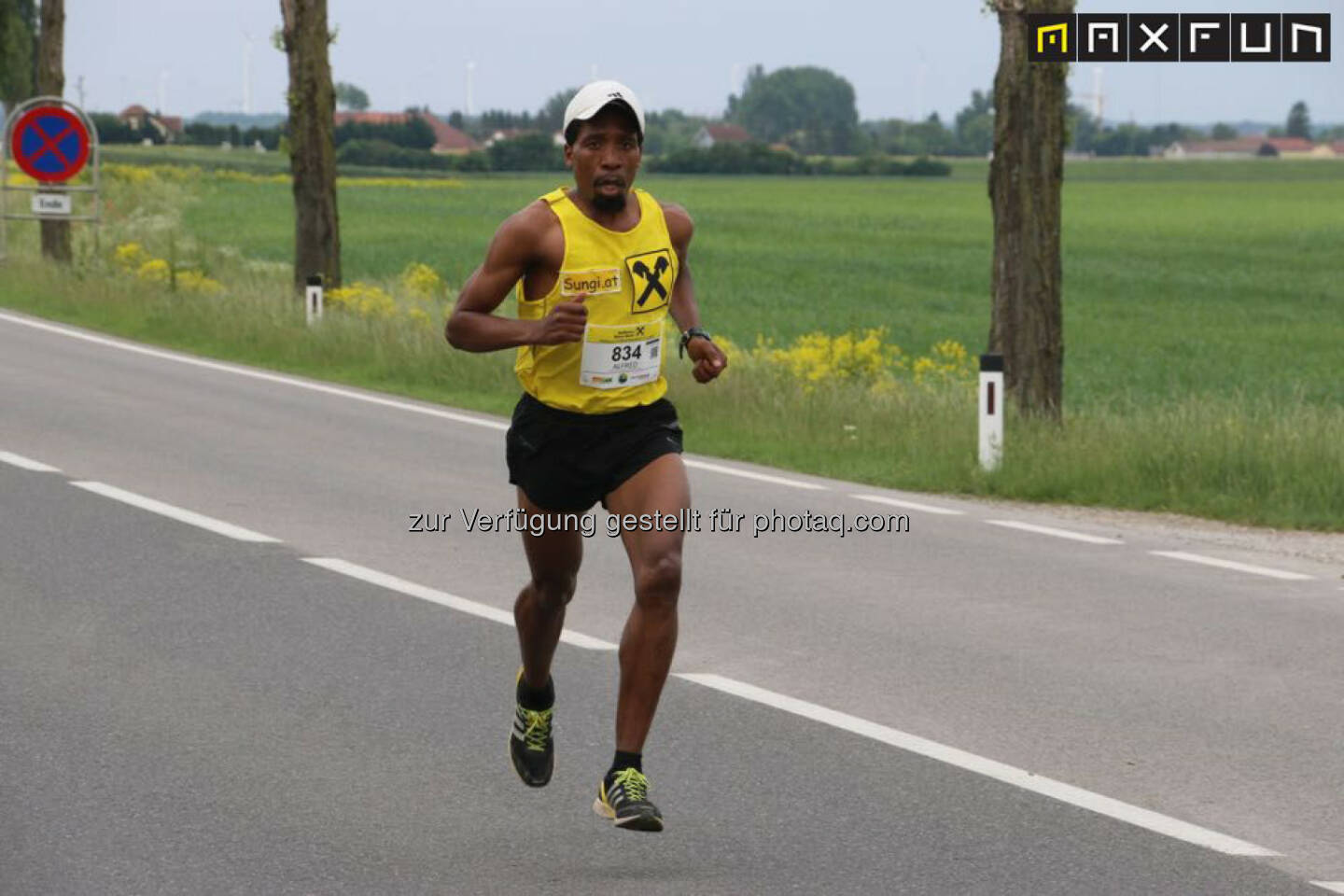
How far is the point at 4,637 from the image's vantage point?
9258 mm

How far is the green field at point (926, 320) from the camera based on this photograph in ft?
46.1

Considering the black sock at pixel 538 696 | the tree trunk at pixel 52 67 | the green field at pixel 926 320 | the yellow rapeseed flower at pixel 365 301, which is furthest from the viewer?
the tree trunk at pixel 52 67

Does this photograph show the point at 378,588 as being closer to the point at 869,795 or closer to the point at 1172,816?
the point at 869,795

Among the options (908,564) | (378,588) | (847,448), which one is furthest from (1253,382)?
(378,588)

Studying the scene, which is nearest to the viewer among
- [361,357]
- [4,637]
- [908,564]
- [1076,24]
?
[4,637]

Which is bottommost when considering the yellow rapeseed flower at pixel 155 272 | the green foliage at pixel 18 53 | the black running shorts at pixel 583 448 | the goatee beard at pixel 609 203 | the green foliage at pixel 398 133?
the yellow rapeseed flower at pixel 155 272

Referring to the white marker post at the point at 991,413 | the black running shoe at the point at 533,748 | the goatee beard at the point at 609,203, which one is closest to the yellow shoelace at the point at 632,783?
the black running shoe at the point at 533,748

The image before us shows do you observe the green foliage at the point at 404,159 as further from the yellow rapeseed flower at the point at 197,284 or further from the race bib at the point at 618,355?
the race bib at the point at 618,355

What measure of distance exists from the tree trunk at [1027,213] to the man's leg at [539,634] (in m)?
9.24

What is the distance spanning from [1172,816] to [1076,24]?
9743 millimetres

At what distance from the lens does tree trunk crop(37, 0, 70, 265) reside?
123 ft

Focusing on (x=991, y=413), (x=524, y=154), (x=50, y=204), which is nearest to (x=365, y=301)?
(x=50, y=204)

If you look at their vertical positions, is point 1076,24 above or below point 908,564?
above

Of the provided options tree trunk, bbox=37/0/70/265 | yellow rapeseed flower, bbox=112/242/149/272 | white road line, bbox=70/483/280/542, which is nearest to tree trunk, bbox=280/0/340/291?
yellow rapeseed flower, bbox=112/242/149/272
